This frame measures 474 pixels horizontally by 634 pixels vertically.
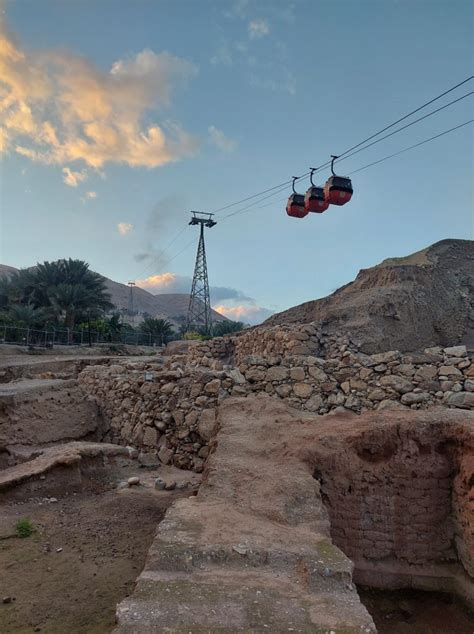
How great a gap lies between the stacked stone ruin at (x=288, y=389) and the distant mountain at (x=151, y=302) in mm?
81716

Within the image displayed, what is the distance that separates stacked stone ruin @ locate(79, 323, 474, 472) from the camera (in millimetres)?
6570

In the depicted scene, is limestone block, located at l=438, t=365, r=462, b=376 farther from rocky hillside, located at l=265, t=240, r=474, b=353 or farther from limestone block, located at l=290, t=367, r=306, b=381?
rocky hillside, located at l=265, t=240, r=474, b=353

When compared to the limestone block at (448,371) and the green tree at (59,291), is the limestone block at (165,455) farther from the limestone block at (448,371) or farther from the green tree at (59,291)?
the green tree at (59,291)

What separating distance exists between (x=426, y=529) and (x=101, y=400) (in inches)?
266

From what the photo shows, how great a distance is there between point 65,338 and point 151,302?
90.8 metres

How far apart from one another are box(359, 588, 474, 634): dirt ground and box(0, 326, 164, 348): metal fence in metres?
25.9

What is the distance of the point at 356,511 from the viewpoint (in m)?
4.75

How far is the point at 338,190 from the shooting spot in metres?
9.35

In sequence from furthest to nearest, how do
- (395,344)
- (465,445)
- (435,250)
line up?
→ (435,250) → (395,344) → (465,445)

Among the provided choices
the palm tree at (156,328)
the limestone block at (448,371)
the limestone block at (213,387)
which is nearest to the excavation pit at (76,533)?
the limestone block at (213,387)

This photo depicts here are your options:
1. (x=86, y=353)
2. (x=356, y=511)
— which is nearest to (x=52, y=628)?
(x=356, y=511)

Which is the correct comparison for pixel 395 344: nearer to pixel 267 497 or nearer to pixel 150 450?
pixel 150 450

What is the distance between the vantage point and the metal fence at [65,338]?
2711 cm

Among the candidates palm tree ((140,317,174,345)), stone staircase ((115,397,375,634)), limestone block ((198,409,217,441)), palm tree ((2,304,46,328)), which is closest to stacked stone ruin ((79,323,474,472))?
limestone block ((198,409,217,441))
